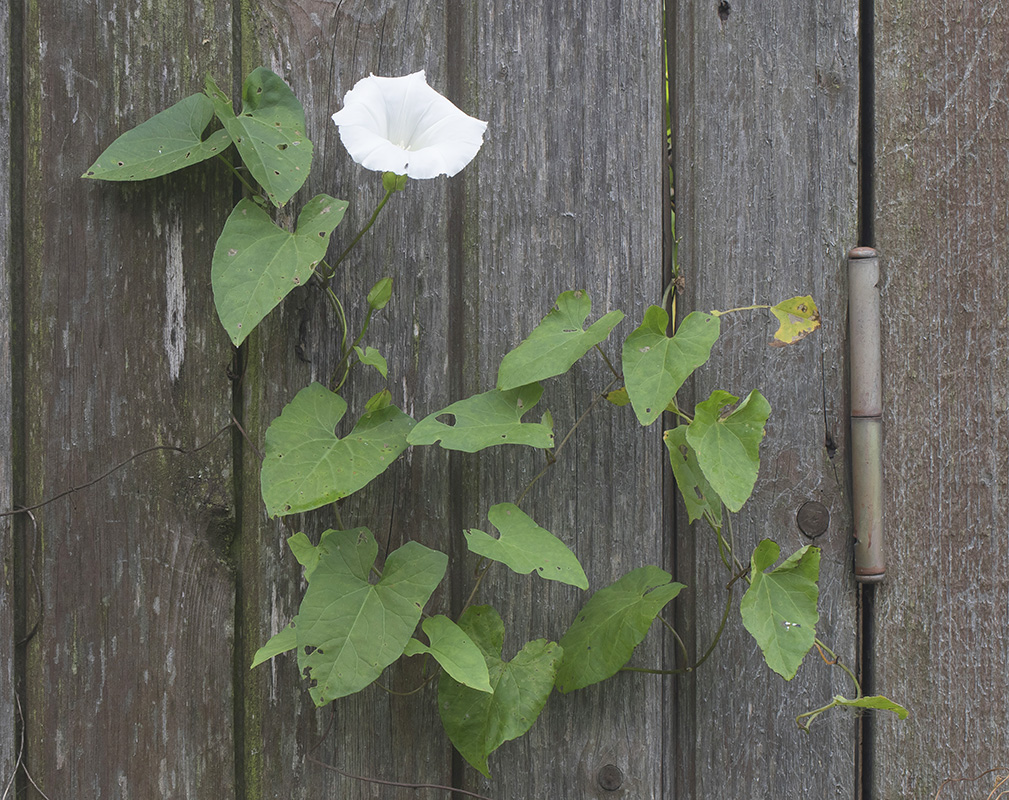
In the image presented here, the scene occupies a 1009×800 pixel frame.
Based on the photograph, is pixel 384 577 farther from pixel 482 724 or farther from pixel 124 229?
pixel 124 229

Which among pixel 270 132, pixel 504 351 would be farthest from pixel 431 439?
pixel 270 132

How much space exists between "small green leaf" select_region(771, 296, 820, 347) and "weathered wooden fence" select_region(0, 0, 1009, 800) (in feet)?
0.20

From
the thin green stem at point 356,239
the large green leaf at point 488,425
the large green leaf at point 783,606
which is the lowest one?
the large green leaf at point 783,606

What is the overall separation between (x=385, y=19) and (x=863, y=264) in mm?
676

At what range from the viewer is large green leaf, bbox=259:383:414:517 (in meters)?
0.77

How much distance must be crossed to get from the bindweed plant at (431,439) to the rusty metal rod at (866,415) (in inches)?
3.6

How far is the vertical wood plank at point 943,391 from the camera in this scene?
90 centimetres

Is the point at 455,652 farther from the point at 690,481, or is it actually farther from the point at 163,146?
the point at 163,146

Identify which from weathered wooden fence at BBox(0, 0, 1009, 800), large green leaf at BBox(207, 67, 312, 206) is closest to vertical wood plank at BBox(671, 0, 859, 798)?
weathered wooden fence at BBox(0, 0, 1009, 800)

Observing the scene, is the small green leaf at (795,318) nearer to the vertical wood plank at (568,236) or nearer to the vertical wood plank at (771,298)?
the vertical wood plank at (771,298)

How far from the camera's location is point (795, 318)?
854 millimetres

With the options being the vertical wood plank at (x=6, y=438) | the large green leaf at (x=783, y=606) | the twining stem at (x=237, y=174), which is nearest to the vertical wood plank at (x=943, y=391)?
the large green leaf at (x=783, y=606)

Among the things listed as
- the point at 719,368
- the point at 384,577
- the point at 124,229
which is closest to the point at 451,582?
the point at 384,577

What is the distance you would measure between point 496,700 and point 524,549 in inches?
7.5
